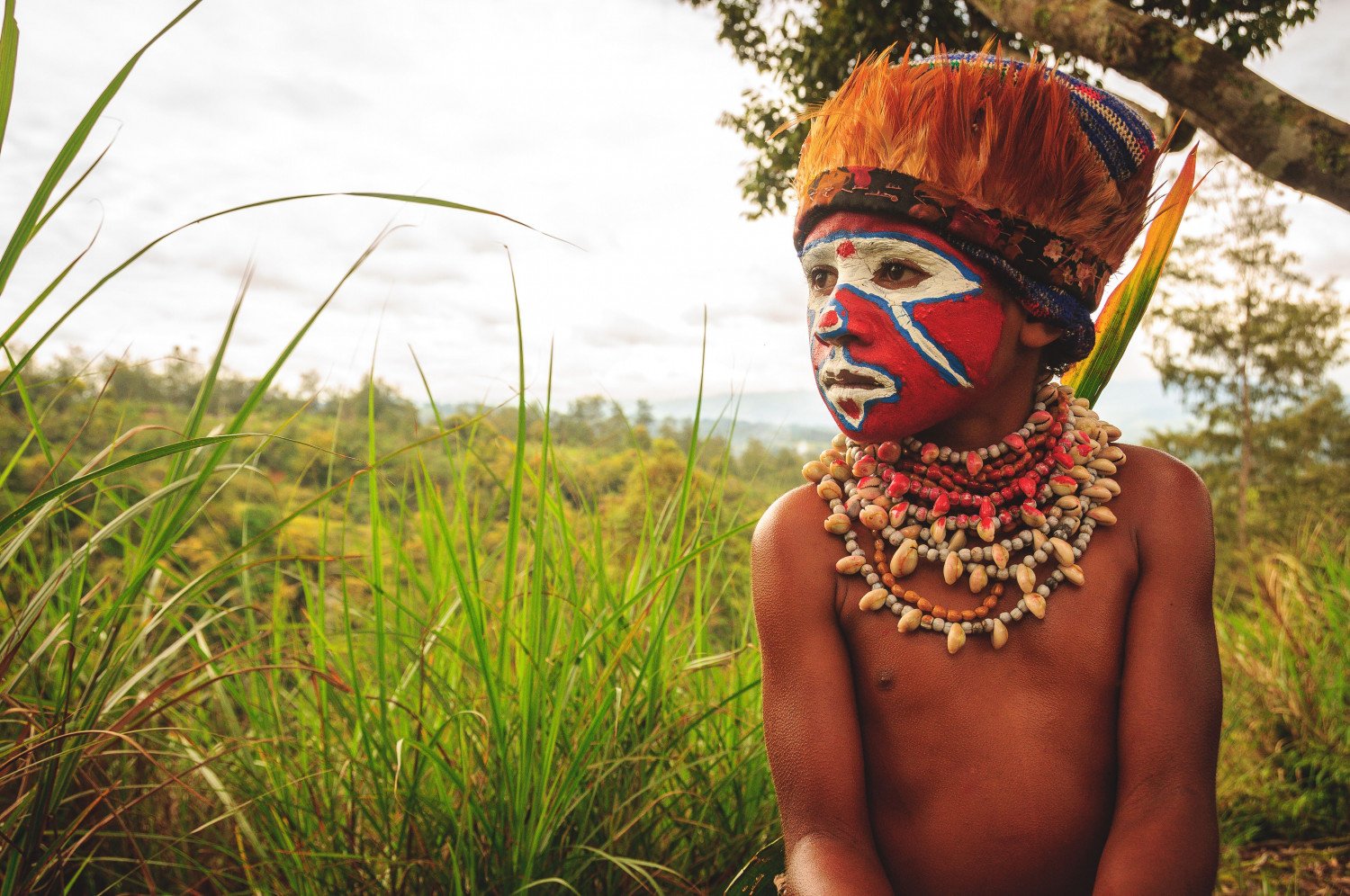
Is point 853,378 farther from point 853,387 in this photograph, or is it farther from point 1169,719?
point 1169,719

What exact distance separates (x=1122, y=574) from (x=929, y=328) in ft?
1.53

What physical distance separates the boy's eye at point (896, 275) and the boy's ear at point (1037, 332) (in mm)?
197

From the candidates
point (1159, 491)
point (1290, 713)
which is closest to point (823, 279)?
point (1159, 491)

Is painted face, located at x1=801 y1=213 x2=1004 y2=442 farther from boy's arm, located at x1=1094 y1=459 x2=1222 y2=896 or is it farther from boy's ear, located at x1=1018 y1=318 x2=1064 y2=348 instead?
boy's arm, located at x1=1094 y1=459 x2=1222 y2=896

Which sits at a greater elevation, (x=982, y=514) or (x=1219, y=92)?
(x=1219, y=92)

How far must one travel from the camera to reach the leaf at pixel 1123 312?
1788 mm

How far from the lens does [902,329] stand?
129cm

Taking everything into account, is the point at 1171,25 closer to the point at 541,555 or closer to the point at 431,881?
the point at 541,555

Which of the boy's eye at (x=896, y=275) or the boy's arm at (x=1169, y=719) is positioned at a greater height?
the boy's eye at (x=896, y=275)

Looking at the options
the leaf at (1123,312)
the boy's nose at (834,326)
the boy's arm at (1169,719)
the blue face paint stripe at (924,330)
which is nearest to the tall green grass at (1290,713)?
the leaf at (1123,312)

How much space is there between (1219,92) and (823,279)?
2.67 m

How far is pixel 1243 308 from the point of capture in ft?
45.2

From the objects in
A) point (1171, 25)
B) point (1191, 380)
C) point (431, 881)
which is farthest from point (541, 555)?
point (1191, 380)

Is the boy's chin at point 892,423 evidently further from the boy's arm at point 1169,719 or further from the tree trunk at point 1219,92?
the tree trunk at point 1219,92
